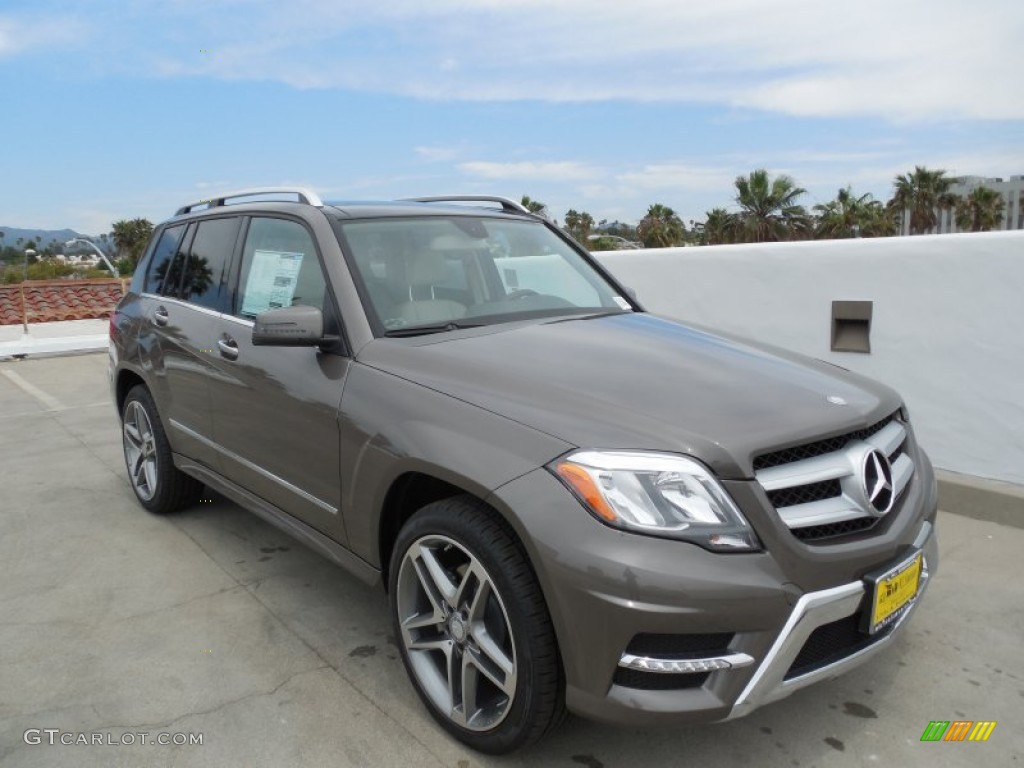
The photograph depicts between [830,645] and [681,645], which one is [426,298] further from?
[830,645]

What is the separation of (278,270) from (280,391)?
0.61 m

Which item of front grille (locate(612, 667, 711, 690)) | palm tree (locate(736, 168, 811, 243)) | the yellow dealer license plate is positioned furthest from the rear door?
palm tree (locate(736, 168, 811, 243))

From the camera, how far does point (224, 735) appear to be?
255cm

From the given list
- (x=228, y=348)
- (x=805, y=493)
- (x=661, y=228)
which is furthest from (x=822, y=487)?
(x=661, y=228)

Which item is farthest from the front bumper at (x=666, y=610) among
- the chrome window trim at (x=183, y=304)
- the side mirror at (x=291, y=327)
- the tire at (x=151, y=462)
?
the tire at (x=151, y=462)

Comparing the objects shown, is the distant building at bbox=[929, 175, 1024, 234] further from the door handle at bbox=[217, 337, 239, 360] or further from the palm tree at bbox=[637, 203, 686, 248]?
the door handle at bbox=[217, 337, 239, 360]

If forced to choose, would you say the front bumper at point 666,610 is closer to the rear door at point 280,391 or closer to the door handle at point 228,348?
the rear door at point 280,391

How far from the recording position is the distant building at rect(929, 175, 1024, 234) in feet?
192

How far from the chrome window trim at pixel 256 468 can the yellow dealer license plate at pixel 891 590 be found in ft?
5.84

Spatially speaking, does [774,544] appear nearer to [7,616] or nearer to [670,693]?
[670,693]

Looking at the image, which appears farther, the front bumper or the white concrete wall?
the white concrete wall

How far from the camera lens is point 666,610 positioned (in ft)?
6.42

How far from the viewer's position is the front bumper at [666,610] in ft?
6.45

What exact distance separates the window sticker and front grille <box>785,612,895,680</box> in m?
2.31
